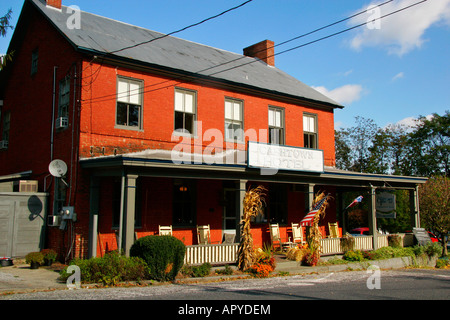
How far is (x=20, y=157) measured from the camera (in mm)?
17641

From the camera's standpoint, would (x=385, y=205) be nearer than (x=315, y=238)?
No

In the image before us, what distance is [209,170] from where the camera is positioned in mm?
13773

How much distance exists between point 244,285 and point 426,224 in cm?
1718

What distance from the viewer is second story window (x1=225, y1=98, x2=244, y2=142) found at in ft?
57.7

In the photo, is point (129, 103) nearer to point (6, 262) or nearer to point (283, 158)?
point (283, 158)

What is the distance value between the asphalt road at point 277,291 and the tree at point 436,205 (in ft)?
38.0

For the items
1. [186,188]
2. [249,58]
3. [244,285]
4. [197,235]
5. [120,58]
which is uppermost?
[249,58]

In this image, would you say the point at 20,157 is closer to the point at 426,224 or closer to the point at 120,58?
the point at 120,58

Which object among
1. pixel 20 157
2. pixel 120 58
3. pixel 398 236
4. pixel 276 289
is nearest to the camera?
pixel 276 289

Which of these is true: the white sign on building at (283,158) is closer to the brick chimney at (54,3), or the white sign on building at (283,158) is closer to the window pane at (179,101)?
the window pane at (179,101)

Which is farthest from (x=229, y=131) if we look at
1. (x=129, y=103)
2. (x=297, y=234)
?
(x=297, y=234)

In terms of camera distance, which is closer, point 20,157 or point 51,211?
point 51,211

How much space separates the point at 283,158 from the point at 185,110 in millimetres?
4090
